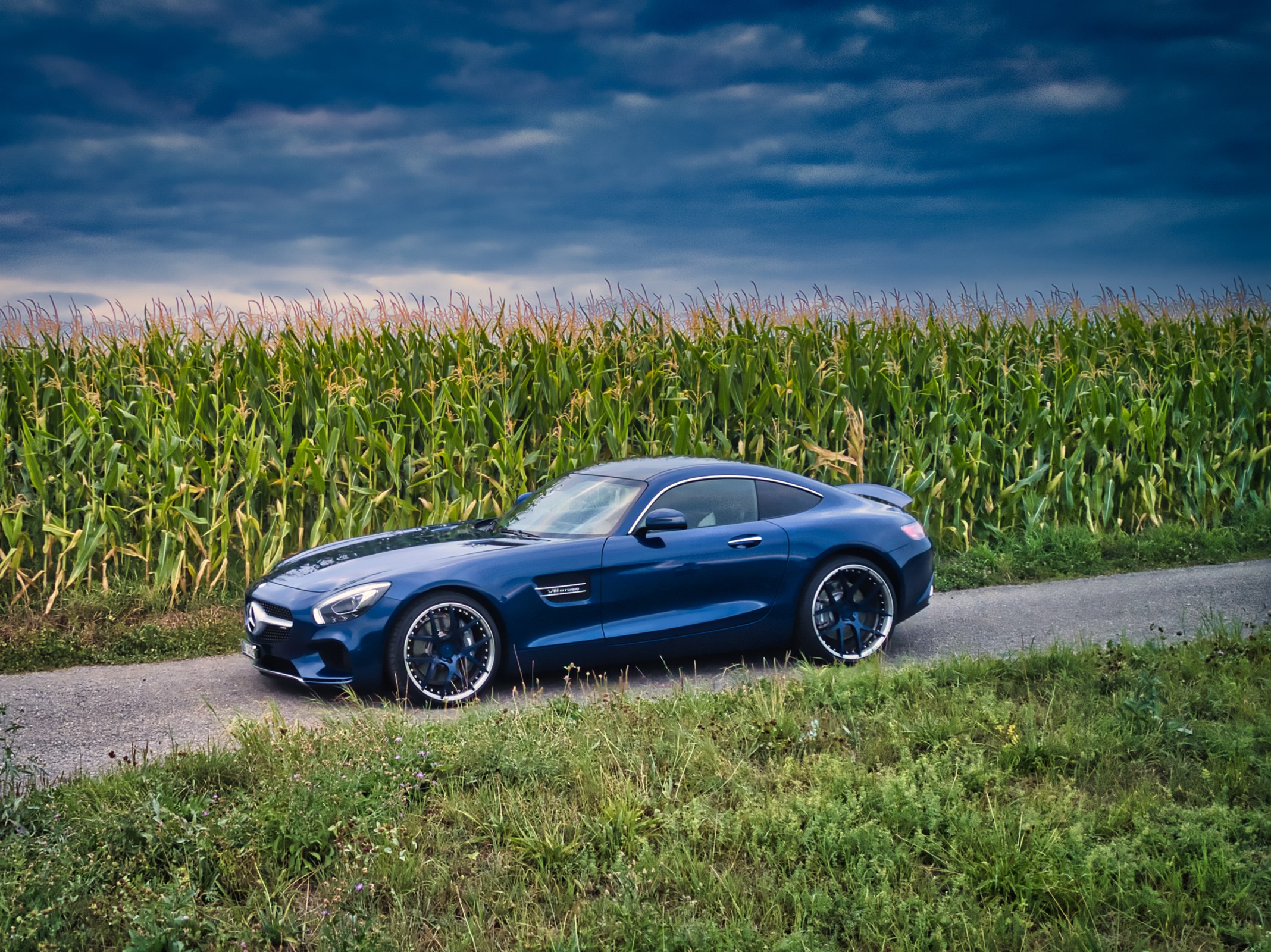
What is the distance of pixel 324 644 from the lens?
645 centimetres

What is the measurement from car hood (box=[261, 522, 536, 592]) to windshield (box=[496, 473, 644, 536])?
1.00 feet

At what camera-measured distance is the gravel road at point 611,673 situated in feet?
20.4

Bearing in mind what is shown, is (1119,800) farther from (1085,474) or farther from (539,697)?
(1085,474)

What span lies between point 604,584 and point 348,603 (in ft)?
5.44

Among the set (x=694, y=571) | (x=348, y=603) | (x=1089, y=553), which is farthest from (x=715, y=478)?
(x=1089, y=553)

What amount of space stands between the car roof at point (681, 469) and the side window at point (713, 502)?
10 cm

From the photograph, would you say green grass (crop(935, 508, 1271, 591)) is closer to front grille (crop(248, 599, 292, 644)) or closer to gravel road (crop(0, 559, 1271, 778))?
gravel road (crop(0, 559, 1271, 778))

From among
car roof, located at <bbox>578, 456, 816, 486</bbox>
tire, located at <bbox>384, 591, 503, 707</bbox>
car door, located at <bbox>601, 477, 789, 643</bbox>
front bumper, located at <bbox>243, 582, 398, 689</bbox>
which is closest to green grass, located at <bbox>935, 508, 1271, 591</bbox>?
car roof, located at <bbox>578, 456, 816, 486</bbox>

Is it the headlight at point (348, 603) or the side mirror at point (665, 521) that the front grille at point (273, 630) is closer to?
the headlight at point (348, 603)

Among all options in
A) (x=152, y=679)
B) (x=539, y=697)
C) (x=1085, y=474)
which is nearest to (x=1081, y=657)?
(x=539, y=697)

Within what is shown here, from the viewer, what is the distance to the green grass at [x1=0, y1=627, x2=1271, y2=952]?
353cm

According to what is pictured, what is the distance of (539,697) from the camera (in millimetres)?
6371

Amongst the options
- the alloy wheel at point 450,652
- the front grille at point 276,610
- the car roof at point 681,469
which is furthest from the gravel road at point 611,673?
the car roof at point 681,469

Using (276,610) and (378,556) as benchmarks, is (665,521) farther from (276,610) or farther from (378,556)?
(276,610)
